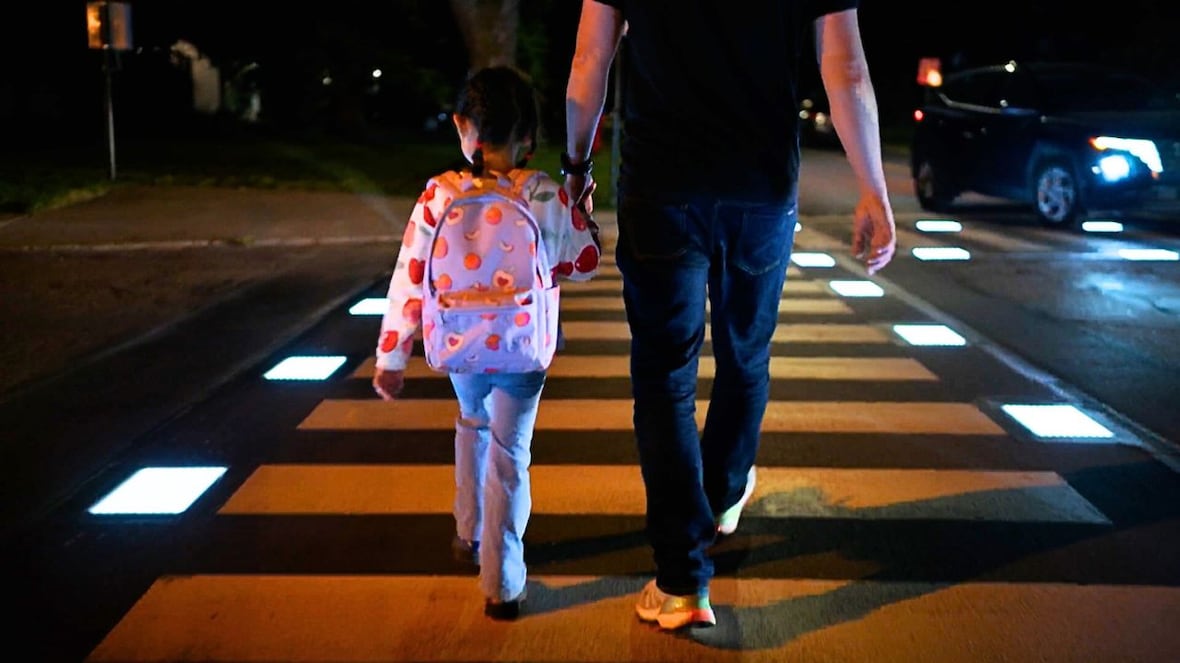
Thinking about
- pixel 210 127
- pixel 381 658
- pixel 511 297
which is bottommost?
pixel 210 127

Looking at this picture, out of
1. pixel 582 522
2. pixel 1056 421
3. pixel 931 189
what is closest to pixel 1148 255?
pixel 931 189

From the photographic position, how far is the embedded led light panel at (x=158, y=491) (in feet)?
14.9

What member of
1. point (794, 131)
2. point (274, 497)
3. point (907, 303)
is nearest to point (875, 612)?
point (794, 131)

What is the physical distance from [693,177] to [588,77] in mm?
435

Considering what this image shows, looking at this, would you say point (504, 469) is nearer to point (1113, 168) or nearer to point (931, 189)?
point (1113, 168)

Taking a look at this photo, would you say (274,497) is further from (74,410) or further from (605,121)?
(605,121)

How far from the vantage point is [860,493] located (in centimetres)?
466

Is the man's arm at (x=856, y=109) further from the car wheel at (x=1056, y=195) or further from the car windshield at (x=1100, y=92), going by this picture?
the car windshield at (x=1100, y=92)

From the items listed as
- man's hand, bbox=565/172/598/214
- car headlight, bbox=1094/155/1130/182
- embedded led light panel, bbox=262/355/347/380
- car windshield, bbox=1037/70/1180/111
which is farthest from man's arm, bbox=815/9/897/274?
car windshield, bbox=1037/70/1180/111

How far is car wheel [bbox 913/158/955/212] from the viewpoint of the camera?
49.3ft

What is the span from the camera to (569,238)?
340 cm

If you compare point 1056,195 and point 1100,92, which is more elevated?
point 1100,92

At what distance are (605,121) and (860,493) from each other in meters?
20.0

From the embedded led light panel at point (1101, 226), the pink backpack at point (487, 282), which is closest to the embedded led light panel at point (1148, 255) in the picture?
the embedded led light panel at point (1101, 226)
